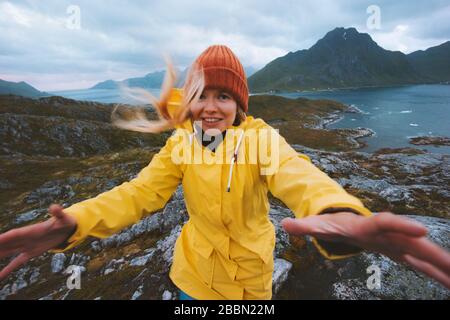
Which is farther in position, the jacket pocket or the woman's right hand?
the jacket pocket

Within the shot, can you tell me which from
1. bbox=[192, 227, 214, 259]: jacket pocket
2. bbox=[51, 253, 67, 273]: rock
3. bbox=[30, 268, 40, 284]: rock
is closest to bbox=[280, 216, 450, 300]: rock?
bbox=[192, 227, 214, 259]: jacket pocket

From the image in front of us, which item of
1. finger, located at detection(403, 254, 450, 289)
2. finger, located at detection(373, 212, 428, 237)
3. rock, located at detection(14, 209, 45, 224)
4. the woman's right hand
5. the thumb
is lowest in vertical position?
rock, located at detection(14, 209, 45, 224)

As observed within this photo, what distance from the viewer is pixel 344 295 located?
20.1ft

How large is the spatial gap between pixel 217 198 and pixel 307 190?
3.36ft

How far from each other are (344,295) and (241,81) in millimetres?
5488

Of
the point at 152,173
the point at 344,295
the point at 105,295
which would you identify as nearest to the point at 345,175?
the point at 344,295

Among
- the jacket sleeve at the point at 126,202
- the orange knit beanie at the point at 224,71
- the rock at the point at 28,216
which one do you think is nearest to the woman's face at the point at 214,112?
the orange knit beanie at the point at 224,71

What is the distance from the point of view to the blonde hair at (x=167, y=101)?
335 centimetres

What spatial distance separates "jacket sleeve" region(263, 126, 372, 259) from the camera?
6.21 ft

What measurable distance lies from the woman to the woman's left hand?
0.02 metres

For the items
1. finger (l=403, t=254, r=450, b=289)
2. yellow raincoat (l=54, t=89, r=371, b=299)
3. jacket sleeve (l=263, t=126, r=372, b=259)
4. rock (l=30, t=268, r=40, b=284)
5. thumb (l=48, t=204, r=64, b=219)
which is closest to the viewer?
finger (l=403, t=254, r=450, b=289)

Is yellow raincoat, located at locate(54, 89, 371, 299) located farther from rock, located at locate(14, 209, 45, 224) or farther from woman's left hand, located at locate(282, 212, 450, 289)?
rock, located at locate(14, 209, 45, 224)

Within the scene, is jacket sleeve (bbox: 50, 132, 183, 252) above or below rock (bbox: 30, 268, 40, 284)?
above

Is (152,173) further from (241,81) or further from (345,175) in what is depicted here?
(345,175)
